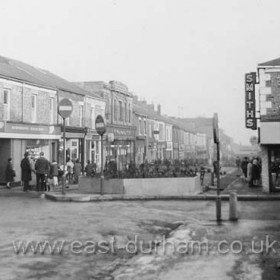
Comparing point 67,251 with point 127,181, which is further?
point 127,181

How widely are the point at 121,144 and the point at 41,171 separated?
20.9m

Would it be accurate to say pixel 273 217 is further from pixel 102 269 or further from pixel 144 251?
pixel 102 269

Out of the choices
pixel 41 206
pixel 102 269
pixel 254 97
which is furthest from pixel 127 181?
pixel 102 269

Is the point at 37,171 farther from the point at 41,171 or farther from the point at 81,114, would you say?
the point at 81,114

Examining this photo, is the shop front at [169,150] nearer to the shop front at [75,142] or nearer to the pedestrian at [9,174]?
the shop front at [75,142]

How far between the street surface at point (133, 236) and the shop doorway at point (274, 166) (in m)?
3.70

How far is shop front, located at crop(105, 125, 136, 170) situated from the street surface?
2123 centimetres

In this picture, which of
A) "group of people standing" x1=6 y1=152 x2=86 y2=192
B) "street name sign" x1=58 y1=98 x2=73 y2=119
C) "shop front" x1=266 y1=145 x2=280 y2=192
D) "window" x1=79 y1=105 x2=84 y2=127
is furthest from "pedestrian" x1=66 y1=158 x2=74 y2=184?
"shop front" x1=266 y1=145 x2=280 y2=192

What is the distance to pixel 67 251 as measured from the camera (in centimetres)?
759

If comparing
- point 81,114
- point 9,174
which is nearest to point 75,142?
point 81,114

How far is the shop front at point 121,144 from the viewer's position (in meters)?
Answer: 36.1

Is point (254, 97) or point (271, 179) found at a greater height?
point (254, 97)

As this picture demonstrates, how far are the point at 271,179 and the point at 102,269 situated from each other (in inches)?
513

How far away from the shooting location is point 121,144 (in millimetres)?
39469
